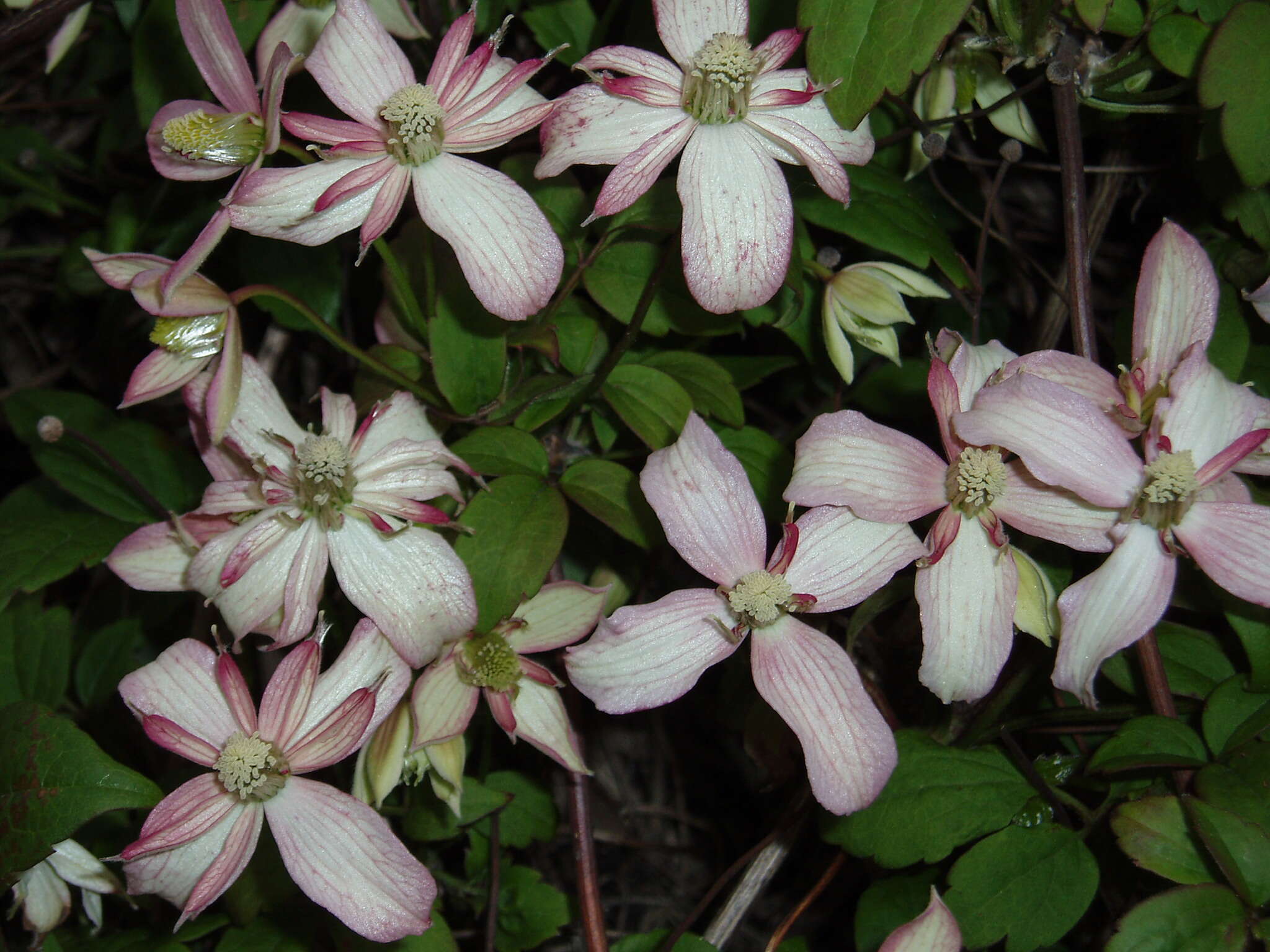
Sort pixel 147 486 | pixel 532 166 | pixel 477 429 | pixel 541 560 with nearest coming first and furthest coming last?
pixel 541 560 < pixel 477 429 < pixel 532 166 < pixel 147 486

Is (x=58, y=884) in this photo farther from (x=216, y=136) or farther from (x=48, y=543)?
(x=216, y=136)

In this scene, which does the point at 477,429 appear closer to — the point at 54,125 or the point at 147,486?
the point at 147,486

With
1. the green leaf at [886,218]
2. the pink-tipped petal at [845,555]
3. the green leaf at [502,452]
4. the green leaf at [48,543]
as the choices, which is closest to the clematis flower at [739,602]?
the pink-tipped petal at [845,555]

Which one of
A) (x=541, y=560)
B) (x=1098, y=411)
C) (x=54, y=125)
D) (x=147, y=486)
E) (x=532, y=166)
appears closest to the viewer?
(x=1098, y=411)

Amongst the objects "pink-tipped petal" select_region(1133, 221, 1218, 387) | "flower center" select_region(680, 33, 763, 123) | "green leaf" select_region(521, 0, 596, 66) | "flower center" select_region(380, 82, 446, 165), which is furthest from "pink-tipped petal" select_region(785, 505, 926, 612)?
"green leaf" select_region(521, 0, 596, 66)

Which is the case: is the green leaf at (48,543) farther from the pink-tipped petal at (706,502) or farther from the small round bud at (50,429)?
the pink-tipped petal at (706,502)

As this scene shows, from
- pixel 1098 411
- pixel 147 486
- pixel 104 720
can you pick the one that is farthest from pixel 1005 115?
pixel 104 720

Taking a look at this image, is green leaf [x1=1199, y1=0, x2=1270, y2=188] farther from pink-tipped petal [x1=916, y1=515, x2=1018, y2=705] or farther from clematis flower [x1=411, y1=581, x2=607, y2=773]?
clematis flower [x1=411, y1=581, x2=607, y2=773]
